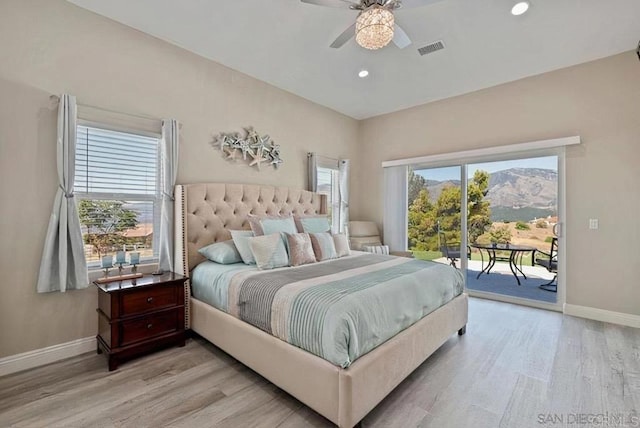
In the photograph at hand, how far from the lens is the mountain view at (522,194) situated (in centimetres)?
385

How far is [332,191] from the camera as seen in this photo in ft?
17.0

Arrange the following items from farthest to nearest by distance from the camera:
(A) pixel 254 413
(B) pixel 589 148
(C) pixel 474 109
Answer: (C) pixel 474 109 → (B) pixel 589 148 → (A) pixel 254 413

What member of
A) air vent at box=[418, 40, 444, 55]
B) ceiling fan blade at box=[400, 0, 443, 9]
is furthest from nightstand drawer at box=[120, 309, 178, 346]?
air vent at box=[418, 40, 444, 55]

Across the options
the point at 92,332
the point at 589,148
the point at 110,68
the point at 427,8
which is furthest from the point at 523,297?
the point at 110,68

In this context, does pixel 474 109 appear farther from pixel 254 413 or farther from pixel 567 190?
pixel 254 413

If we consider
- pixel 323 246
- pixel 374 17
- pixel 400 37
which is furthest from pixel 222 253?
pixel 400 37

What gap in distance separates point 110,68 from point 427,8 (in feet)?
9.81

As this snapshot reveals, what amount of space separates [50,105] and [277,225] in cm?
223

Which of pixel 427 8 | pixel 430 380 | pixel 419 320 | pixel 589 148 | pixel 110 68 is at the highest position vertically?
pixel 427 8

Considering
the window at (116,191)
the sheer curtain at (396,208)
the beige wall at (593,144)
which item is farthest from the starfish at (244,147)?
the beige wall at (593,144)

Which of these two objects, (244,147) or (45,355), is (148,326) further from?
(244,147)

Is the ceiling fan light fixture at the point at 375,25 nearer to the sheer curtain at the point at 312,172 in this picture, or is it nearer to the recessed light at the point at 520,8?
the recessed light at the point at 520,8

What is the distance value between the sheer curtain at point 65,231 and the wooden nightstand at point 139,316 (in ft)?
0.76

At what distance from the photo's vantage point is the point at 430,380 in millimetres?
2209
